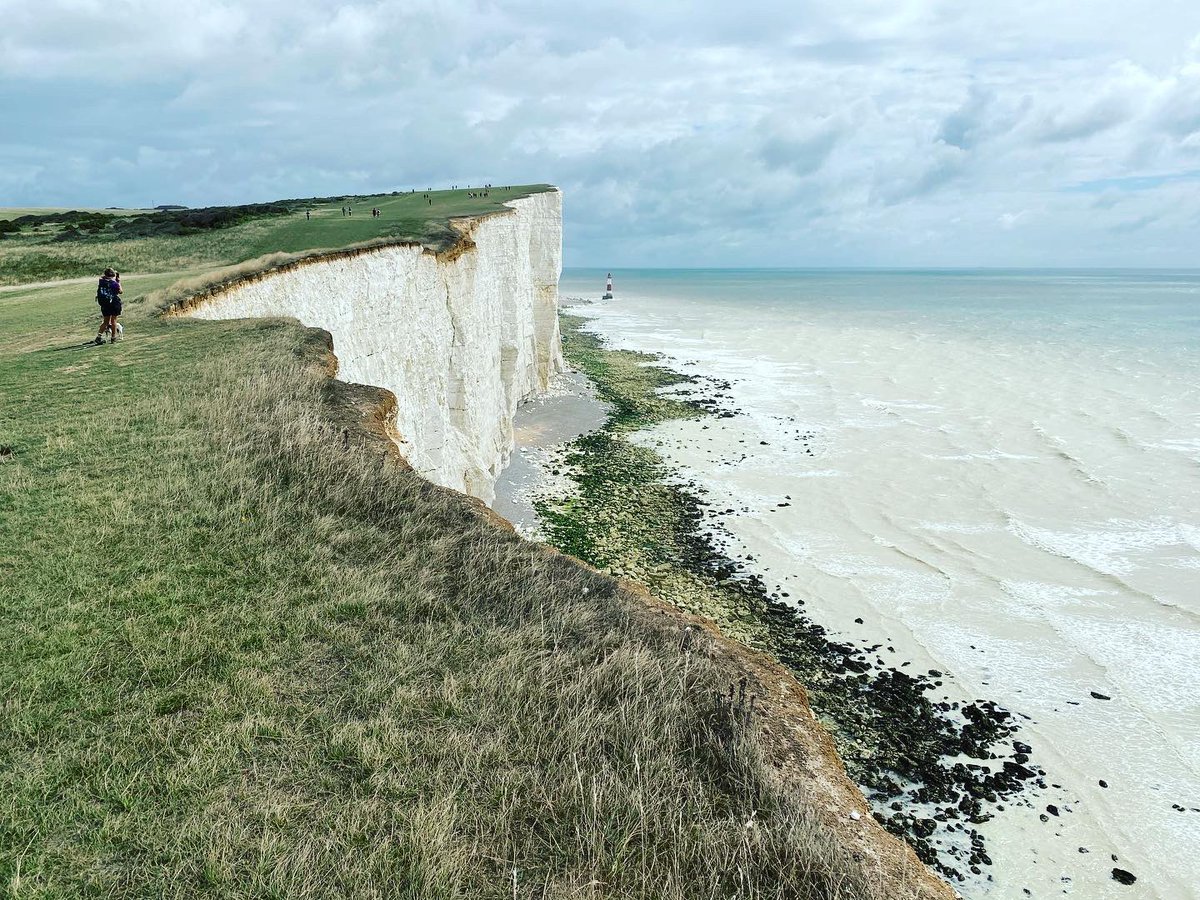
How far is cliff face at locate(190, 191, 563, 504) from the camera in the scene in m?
17.3

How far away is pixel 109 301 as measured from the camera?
12547 mm

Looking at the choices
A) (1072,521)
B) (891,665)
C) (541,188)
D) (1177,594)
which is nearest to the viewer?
(891,665)

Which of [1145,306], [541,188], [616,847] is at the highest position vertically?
[541,188]

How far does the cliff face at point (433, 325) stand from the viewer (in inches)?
680

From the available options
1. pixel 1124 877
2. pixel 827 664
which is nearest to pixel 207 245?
pixel 827 664

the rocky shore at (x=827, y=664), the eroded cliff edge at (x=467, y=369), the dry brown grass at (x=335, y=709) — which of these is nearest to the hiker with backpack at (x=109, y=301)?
the eroded cliff edge at (x=467, y=369)

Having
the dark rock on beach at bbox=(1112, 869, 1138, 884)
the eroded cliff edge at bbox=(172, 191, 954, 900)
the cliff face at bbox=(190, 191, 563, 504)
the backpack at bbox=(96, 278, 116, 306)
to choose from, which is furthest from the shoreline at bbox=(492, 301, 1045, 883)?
the backpack at bbox=(96, 278, 116, 306)

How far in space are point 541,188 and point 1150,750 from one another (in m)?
40.7

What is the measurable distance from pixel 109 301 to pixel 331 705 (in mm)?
11176

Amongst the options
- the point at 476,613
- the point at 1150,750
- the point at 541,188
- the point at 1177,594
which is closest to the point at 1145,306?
the point at 541,188

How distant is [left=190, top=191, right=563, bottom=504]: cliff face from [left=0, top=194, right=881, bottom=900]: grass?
4723mm

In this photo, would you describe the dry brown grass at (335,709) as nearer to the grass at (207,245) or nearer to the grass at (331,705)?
the grass at (331,705)

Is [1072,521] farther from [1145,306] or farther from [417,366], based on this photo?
[1145,306]

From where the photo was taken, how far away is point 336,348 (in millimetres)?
17734
